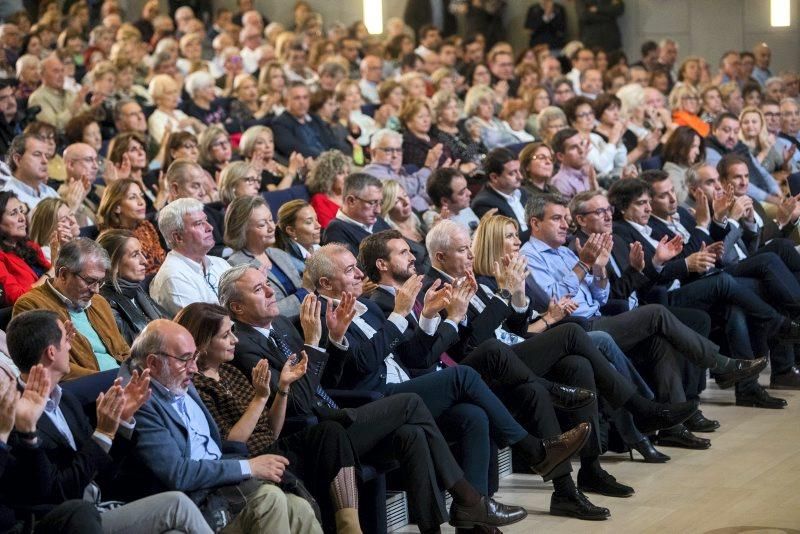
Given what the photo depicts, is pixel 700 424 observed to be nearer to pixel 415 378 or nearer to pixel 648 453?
pixel 648 453

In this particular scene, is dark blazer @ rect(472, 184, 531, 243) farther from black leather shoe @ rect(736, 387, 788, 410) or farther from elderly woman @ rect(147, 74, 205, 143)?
elderly woman @ rect(147, 74, 205, 143)

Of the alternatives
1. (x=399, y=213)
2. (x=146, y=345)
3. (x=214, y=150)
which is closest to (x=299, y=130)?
(x=214, y=150)

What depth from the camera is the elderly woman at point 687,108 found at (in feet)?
34.3

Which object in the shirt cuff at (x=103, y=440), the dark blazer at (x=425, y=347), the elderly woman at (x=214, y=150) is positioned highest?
the elderly woman at (x=214, y=150)

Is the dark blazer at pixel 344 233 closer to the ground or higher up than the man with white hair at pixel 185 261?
closer to the ground

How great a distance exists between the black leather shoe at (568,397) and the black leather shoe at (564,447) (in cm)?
28

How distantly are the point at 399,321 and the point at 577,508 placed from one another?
0.91 meters

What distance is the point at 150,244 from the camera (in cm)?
599

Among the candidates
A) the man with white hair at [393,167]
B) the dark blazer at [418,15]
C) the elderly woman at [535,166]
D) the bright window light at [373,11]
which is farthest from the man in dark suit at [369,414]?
the dark blazer at [418,15]

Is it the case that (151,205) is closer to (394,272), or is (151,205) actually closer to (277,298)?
(277,298)

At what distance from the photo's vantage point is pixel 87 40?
12773mm

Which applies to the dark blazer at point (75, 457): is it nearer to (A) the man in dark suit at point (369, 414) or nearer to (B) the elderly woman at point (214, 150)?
(A) the man in dark suit at point (369, 414)

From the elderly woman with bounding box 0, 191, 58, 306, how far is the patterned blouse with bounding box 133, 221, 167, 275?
566 millimetres

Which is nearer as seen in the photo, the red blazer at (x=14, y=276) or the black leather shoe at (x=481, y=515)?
the black leather shoe at (x=481, y=515)
